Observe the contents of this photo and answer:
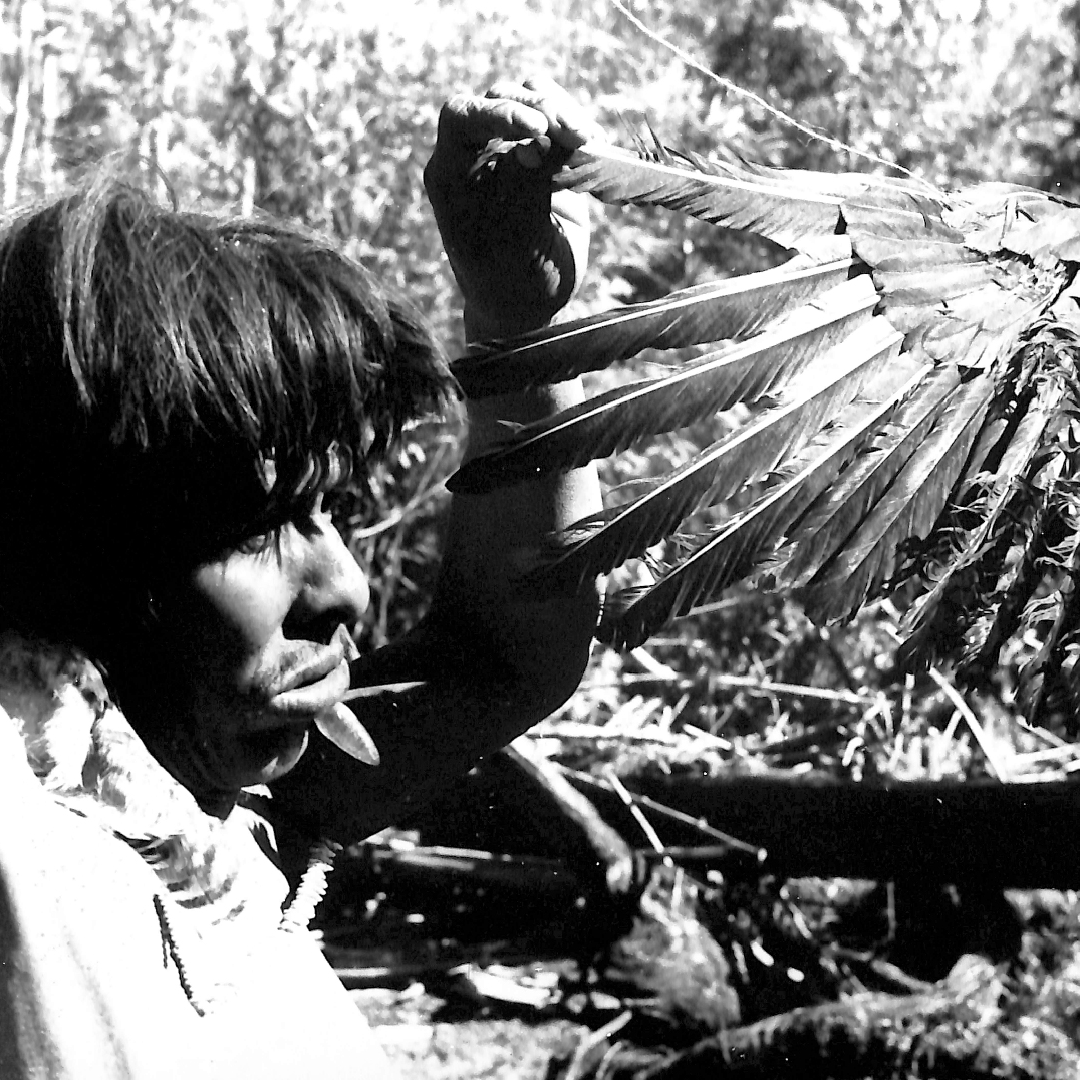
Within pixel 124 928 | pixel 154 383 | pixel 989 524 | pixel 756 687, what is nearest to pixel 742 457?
pixel 989 524

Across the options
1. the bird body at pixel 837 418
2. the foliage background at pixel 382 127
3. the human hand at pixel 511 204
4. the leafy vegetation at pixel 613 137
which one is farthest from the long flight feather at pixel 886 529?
the foliage background at pixel 382 127

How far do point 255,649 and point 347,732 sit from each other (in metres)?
0.32

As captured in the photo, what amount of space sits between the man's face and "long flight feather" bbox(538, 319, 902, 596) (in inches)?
8.1

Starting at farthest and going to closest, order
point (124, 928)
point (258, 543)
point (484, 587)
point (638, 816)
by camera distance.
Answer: point (638, 816), point (484, 587), point (258, 543), point (124, 928)

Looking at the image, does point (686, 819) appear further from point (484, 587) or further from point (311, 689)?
point (311, 689)

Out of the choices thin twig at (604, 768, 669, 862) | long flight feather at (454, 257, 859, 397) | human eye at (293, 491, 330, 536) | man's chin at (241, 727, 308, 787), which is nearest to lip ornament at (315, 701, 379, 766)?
man's chin at (241, 727, 308, 787)

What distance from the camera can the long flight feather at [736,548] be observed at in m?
1.29

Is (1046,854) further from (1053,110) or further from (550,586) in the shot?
(1053,110)

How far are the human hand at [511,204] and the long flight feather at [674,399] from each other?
7.5 inches

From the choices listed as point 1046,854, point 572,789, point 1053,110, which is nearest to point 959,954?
point 1046,854

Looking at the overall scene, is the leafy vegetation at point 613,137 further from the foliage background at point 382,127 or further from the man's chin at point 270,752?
the man's chin at point 270,752

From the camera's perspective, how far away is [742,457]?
1.31 metres

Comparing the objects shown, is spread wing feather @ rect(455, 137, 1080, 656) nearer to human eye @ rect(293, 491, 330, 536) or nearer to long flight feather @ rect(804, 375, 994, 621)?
long flight feather @ rect(804, 375, 994, 621)

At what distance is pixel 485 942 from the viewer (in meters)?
3.09
